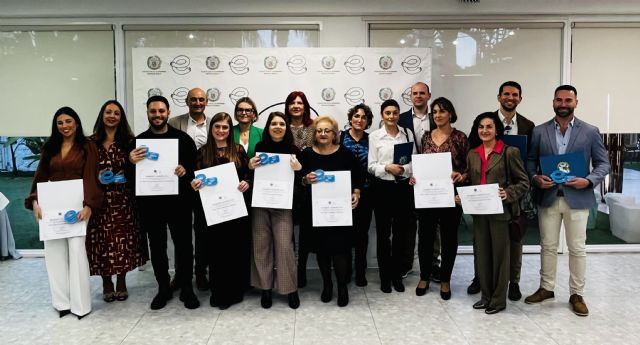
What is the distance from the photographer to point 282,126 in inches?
134

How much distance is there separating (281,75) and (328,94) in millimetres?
530

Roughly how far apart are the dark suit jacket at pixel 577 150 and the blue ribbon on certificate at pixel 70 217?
3.39m

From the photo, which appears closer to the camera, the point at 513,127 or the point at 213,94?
the point at 513,127

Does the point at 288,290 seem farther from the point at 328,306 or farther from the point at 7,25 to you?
the point at 7,25

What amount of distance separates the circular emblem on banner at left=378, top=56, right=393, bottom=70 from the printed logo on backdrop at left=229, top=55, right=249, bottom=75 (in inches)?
54.6

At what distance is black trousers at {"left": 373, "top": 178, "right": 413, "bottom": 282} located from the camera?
3.75 meters

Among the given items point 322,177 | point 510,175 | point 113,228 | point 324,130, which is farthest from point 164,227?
point 510,175

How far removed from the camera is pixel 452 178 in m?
3.46

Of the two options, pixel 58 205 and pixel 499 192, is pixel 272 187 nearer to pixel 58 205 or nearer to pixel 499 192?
pixel 58 205

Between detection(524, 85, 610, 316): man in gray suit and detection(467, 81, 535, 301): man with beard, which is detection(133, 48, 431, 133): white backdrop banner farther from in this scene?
detection(524, 85, 610, 316): man in gray suit

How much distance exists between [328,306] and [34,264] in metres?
3.34

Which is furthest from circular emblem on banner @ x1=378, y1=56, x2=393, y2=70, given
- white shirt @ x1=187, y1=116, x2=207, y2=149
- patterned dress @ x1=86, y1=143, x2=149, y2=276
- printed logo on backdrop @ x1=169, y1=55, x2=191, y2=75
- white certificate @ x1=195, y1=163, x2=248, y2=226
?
patterned dress @ x1=86, y1=143, x2=149, y2=276

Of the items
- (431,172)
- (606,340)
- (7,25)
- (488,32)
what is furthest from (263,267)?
(7,25)

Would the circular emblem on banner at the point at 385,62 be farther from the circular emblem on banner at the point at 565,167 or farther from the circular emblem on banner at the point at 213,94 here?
the circular emblem on banner at the point at 565,167
